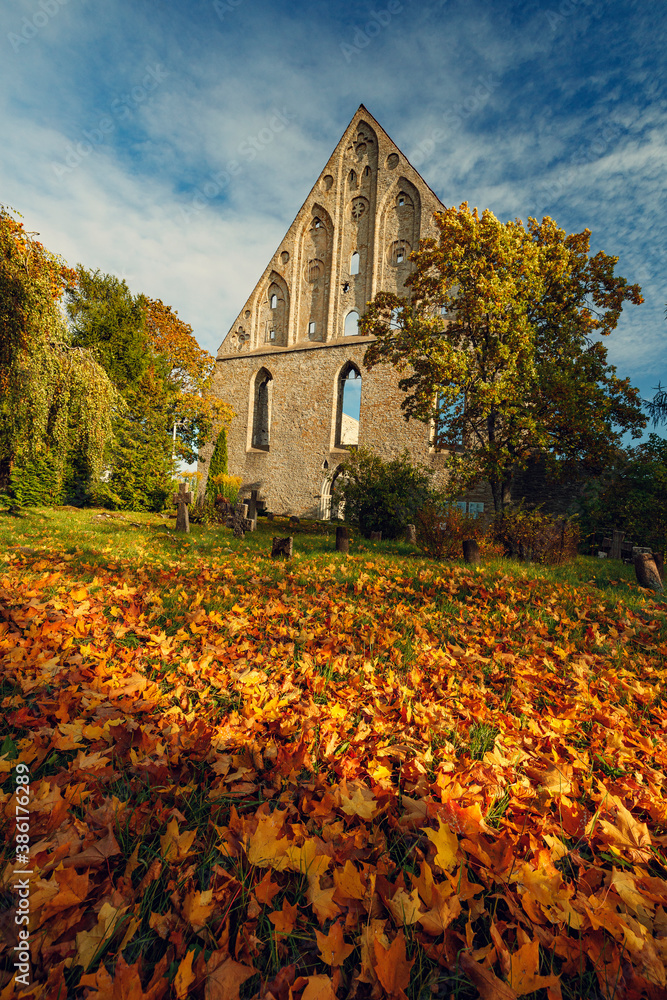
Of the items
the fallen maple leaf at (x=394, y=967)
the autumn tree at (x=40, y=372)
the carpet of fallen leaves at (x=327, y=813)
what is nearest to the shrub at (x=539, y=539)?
the carpet of fallen leaves at (x=327, y=813)

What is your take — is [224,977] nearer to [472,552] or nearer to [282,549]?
[282,549]

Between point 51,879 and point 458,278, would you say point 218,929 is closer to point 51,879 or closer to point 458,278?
point 51,879

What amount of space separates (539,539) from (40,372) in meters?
10.2

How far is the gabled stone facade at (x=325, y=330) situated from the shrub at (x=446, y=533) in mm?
8660

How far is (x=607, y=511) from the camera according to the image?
12883 mm

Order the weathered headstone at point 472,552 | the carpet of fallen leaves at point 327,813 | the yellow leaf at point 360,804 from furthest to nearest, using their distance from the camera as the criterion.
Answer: the weathered headstone at point 472,552 → the yellow leaf at point 360,804 → the carpet of fallen leaves at point 327,813

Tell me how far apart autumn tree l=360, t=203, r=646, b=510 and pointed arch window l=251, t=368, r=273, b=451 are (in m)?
12.1

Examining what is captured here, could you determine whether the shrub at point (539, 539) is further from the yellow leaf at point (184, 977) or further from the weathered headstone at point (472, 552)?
the yellow leaf at point (184, 977)

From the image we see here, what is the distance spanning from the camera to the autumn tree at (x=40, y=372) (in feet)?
24.6

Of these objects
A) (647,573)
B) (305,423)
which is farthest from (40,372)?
(305,423)

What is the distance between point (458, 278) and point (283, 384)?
11946 mm

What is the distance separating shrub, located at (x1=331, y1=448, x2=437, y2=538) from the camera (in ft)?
37.5
